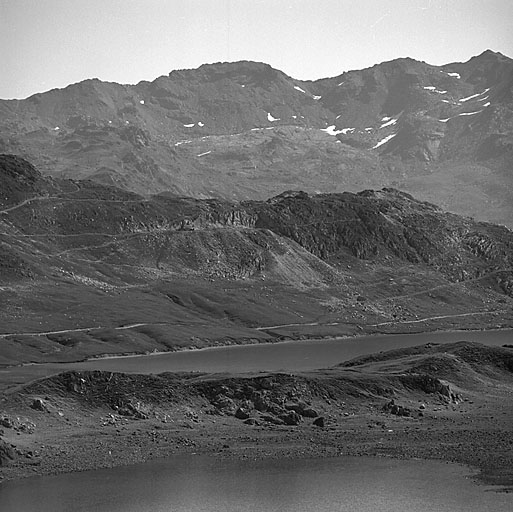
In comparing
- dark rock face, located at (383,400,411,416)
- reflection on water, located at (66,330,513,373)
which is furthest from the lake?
dark rock face, located at (383,400,411,416)

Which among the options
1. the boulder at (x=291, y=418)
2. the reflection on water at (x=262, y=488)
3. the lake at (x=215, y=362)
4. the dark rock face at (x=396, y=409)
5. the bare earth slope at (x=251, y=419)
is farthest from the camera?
the lake at (x=215, y=362)

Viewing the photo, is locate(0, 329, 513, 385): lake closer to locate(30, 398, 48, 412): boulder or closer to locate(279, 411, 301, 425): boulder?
locate(30, 398, 48, 412): boulder

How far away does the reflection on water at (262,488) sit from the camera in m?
65.7

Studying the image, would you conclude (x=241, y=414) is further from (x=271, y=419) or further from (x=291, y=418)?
(x=291, y=418)

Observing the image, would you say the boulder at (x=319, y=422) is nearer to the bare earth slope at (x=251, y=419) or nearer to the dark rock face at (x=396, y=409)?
the bare earth slope at (x=251, y=419)

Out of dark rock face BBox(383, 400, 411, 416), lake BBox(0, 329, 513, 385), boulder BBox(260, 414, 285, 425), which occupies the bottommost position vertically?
lake BBox(0, 329, 513, 385)

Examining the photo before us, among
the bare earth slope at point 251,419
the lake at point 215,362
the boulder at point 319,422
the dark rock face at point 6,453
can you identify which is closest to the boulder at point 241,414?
the bare earth slope at point 251,419

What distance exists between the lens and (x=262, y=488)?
70125 millimetres

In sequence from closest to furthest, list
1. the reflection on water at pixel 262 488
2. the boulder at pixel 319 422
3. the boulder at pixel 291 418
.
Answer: the reflection on water at pixel 262 488, the boulder at pixel 319 422, the boulder at pixel 291 418

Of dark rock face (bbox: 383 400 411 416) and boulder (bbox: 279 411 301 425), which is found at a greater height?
dark rock face (bbox: 383 400 411 416)

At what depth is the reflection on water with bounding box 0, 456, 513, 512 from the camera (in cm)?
6569

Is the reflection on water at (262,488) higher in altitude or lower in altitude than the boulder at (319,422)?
lower

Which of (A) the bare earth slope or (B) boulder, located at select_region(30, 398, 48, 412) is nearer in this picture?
(A) the bare earth slope

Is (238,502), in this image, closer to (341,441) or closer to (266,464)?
(266,464)
